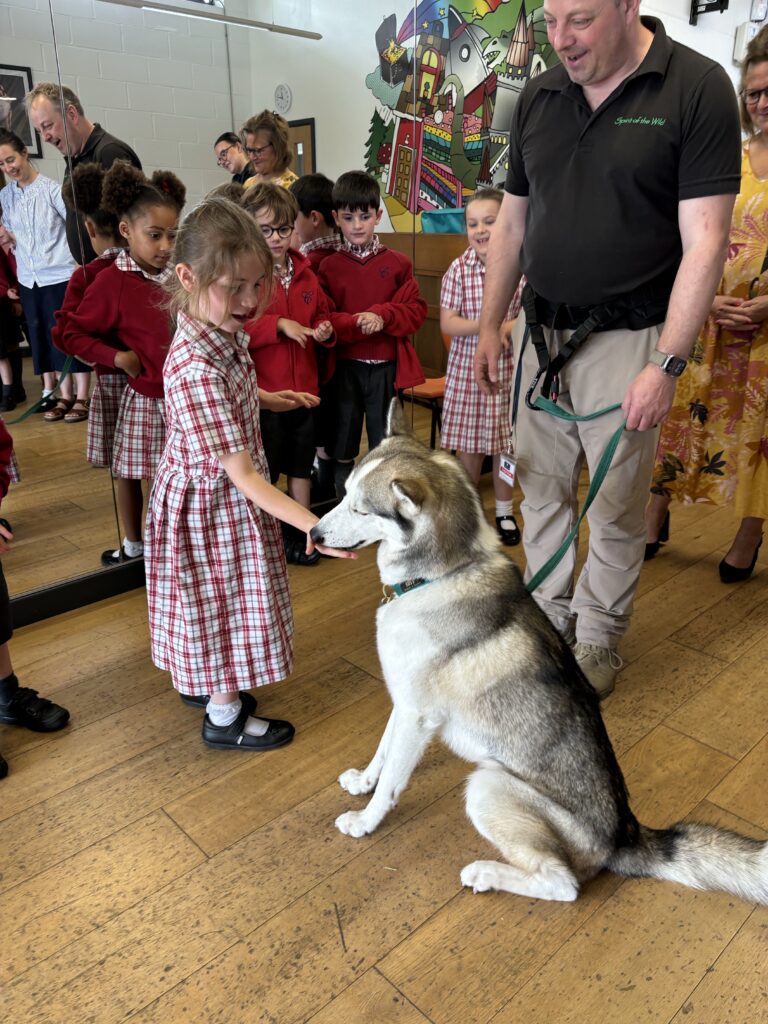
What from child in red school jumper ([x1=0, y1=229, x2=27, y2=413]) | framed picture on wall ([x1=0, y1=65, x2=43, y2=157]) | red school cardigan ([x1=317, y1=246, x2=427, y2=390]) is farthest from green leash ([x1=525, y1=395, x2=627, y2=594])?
child in red school jumper ([x1=0, y1=229, x2=27, y2=413])

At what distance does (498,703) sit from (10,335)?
2.89m

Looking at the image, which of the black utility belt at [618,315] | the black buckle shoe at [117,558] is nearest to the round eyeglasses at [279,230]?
the black utility belt at [618,315]

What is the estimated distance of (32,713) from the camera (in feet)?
6.89

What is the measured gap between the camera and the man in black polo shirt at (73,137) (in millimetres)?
2406

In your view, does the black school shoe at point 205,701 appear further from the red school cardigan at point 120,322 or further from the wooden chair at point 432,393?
the wooden chair at point 432,393

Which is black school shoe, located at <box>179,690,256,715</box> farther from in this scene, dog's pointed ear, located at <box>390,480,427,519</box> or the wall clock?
the wall clock

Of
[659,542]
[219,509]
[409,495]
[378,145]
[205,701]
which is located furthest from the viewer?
[378,145]

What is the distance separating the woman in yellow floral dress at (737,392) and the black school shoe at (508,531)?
0.63m

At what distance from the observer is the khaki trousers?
2.08 m

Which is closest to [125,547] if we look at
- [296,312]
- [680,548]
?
[296,312]

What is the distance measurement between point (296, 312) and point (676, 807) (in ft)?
7.52

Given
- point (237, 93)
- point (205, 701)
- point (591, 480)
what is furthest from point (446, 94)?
point (205, 701)

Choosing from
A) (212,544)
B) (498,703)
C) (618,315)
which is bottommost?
(498,703)

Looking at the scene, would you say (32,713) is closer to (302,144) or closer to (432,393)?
(432,393)
